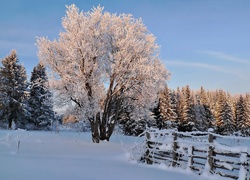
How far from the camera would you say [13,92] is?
29.6m

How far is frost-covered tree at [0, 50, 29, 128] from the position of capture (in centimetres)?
2929

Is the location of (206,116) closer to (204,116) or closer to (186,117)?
(204,116)

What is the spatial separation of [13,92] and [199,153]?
988 inches

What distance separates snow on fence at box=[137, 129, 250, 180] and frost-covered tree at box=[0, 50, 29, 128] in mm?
21499

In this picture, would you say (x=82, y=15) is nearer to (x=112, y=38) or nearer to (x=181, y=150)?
(x=112, y=38)

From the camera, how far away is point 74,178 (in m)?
7.26

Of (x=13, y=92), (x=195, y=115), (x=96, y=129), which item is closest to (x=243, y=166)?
(x=96, y=129)

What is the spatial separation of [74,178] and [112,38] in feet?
47.0

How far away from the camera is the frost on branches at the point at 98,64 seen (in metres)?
18.9

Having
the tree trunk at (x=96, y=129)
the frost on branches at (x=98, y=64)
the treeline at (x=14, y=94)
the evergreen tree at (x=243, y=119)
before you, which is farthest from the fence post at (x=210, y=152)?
the evergreen tree at (x=243, y=119)

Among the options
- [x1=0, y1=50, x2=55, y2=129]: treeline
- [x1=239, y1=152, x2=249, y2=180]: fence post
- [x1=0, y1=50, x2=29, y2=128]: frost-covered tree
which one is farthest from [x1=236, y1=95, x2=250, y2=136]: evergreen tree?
[x1=239, y1=152, x2=249, y2=180]: fence post

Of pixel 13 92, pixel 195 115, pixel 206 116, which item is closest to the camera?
pixel 13 92

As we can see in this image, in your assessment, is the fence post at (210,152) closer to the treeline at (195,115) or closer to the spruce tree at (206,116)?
the treeline at (195,115)

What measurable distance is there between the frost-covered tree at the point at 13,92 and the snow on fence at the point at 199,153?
846 inches
